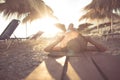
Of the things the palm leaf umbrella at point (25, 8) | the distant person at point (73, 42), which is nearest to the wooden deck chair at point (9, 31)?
the palm leaf umbrella at point (25, 8)

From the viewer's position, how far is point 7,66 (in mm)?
6109

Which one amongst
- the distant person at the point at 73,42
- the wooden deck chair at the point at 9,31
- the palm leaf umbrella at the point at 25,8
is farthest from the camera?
the palm leaf umbrella at the point at 25,8

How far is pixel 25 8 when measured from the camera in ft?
55.6

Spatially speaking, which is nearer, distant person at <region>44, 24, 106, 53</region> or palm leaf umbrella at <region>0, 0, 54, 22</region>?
distant person at <region>44, 24, 106, 53</region>

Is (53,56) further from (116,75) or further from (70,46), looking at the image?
(116,75)

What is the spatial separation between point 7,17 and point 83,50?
53.2 ft

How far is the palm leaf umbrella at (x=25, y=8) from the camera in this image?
582 inches

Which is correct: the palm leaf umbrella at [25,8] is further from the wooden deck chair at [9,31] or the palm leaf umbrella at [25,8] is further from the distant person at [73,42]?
the distant person at [73,42]

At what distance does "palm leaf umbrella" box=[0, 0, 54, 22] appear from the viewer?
1478cm

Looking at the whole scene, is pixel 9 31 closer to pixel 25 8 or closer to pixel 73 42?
pixel 25 8

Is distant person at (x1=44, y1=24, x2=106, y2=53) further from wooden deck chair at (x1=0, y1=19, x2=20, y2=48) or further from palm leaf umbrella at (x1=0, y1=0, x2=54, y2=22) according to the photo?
palm leaf umbrella at (x1=0, y1=0, x2=54, y2=22)

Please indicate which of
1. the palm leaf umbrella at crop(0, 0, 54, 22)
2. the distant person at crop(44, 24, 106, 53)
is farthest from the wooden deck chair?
the distant person at crop(44, 24, 106, 53)

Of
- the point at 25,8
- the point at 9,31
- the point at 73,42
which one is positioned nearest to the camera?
the point at 73,42

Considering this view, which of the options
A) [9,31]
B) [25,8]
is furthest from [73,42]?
[25,8]
